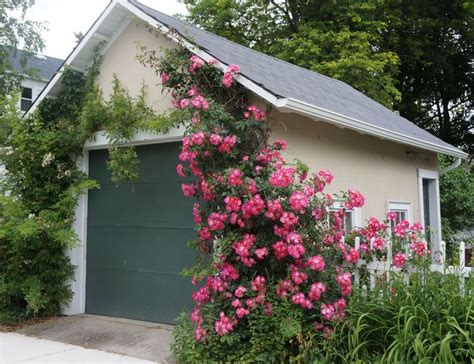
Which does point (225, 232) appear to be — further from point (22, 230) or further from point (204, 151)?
point (22, 230)

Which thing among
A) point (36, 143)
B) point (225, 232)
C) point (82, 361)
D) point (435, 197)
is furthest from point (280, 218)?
point (435, 197)

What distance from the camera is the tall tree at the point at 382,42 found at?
15680mm

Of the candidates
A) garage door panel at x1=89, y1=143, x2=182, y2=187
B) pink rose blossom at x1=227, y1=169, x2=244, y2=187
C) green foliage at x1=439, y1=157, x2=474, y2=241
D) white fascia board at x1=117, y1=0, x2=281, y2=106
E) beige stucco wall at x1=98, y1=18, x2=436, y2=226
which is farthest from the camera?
green foliage at x1=439, y1=157, x2=474, y2=241

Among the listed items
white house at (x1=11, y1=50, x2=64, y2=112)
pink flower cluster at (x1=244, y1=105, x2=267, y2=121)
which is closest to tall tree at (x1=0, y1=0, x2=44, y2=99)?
white house at (x1=11, y1=50, x2=64, y2=112)

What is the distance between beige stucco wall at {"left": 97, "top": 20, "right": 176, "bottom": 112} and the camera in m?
6.39

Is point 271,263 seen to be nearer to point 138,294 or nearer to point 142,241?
point 142,241

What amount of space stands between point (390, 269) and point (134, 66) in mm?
4518

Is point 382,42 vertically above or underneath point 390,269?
above

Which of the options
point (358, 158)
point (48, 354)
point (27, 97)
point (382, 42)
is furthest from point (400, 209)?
point (27, 97)

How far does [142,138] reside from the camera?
6.41m

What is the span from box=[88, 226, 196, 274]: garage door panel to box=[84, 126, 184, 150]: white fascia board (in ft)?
4.03

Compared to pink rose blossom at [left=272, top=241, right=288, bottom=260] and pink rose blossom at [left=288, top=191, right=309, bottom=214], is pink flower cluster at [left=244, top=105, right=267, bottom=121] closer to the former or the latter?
pink rose blossom at [left=288, top=191, right=309, bottom=214]

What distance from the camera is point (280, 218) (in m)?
4.42

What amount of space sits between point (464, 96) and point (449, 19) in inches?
179
